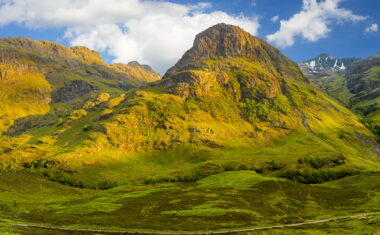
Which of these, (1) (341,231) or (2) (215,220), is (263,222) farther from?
(1) (341,231)

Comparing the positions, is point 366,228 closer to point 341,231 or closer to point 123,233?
point 341,231

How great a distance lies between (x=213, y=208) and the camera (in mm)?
128125

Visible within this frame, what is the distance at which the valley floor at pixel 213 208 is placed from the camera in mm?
90694

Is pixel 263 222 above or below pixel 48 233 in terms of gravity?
below

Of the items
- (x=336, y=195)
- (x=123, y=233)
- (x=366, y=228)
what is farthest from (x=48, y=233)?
(x=336, y=195)

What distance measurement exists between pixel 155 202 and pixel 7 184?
104 metres

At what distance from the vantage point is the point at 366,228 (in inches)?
2842

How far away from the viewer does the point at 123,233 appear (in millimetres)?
81125

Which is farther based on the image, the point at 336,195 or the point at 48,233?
the point at 336,195

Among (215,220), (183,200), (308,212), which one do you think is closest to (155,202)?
(183,200)

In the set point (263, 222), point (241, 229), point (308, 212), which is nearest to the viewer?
point (241, 229)

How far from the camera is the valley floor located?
90.7 m

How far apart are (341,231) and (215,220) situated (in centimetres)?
4320

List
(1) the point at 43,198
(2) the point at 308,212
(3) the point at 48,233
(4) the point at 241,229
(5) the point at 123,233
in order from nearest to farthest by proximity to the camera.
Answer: (3) the point at 48,233 < (5) the point at 123,233 < (4) the point at 241,229 < (2) the point at 308,212 < (1) the point at 43,198
